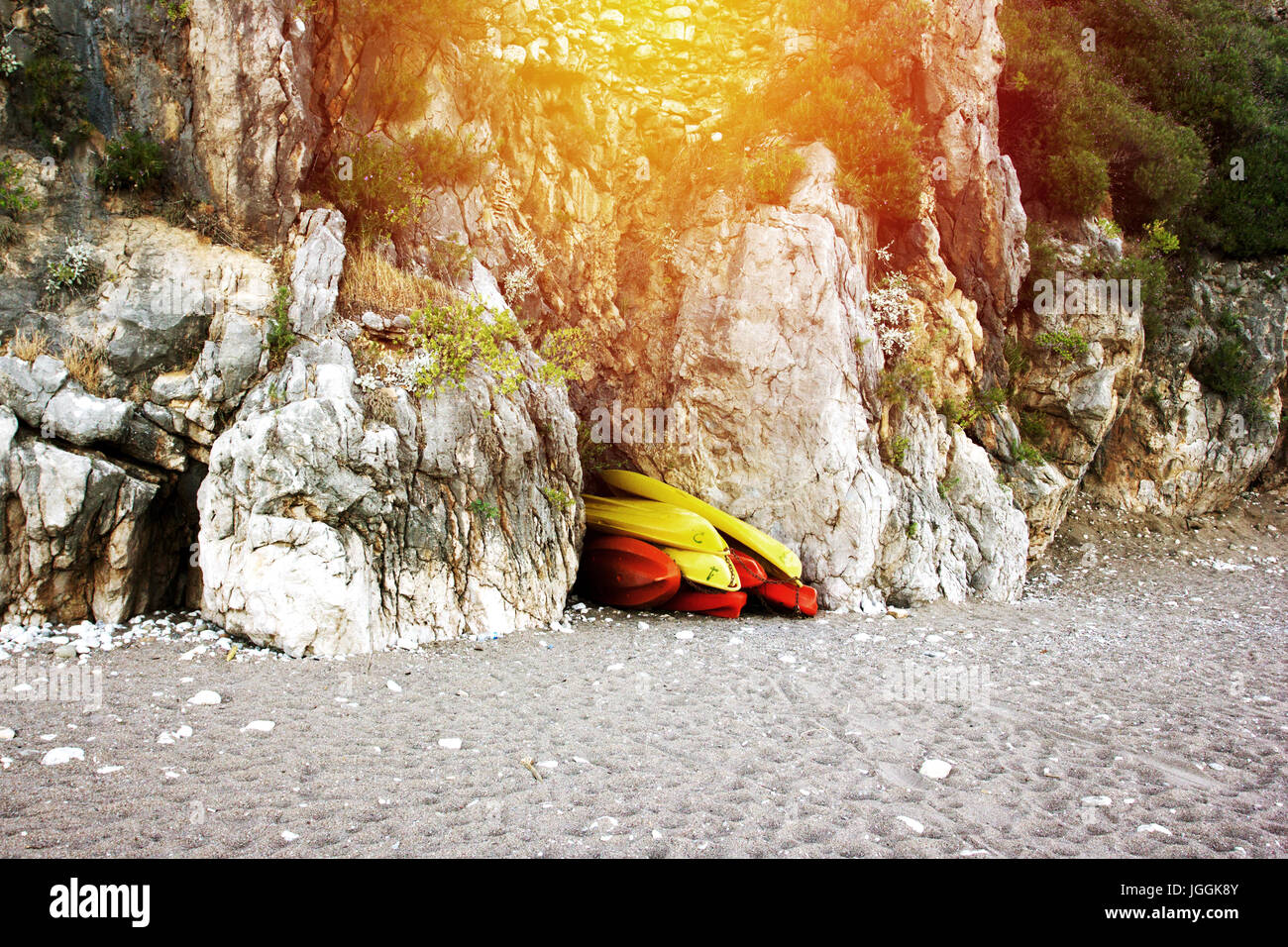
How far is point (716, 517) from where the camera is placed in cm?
1058

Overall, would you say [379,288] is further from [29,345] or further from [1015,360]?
[1015,360]

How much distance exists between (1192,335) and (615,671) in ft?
54.0

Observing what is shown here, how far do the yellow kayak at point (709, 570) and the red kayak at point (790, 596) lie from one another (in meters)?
0.47

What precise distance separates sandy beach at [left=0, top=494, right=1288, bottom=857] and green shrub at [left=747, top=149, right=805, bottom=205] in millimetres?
7308

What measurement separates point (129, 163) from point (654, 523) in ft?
25.4

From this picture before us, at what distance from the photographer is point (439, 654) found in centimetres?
725

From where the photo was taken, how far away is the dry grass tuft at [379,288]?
29.1 ft

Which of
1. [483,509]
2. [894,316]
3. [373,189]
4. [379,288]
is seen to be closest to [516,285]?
[373,189]

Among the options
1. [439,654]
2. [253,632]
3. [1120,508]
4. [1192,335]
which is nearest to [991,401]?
[1120,508]

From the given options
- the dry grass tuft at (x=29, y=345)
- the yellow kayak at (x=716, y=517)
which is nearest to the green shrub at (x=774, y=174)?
the yellow kayak at (x=716, y=517)

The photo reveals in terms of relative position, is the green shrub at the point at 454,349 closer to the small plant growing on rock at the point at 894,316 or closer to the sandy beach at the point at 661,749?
the sandy beach at the point at 661,749

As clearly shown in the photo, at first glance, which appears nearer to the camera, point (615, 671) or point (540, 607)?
point (615, 671)

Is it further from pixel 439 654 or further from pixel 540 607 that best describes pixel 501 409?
pixel 439 654
